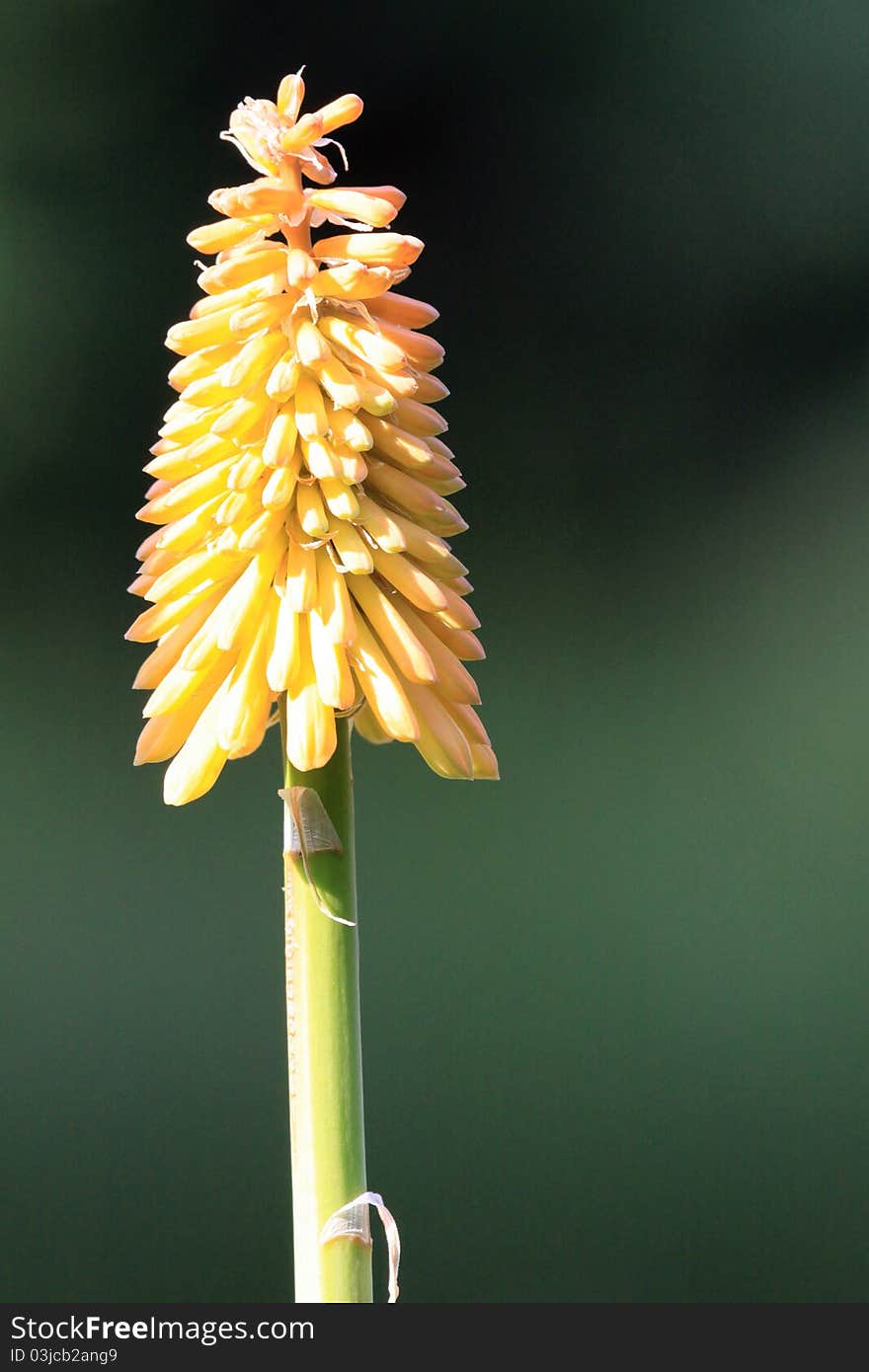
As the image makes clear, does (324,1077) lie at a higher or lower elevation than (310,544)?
lower

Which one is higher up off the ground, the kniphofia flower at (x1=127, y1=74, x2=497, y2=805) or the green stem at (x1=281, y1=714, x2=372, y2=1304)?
the kniphofia flower at (x1=127, y1=74, x2=497, y2=805)

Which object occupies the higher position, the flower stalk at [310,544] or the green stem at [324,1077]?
the flower stalk at [310,544]

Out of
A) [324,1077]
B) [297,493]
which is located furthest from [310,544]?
[324,1077]

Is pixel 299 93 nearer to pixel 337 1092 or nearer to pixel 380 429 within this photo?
pixel 380 429

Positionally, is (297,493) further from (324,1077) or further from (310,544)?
(324,1077)

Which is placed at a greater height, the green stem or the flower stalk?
the flower stalk
